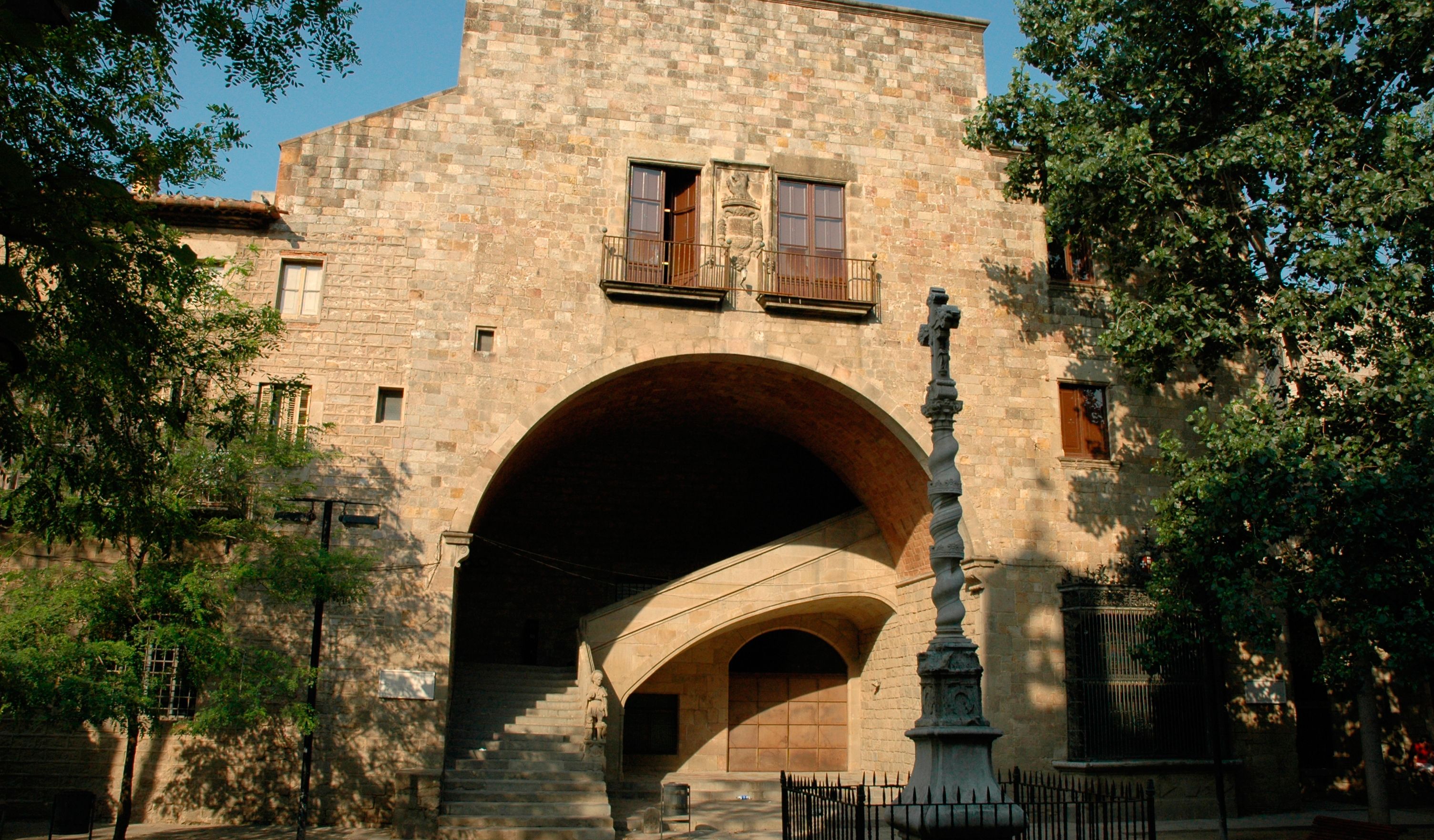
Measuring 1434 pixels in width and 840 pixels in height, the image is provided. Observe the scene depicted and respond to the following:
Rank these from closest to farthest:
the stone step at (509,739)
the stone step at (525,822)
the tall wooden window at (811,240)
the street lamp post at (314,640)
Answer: the street lamp post at (314,640)
the stone step at (525,822)
the stone step at (509,739)
the tall wooden window at (811,240)

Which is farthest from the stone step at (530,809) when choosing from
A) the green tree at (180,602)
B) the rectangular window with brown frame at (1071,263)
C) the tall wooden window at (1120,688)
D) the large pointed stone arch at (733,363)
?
the rectangular window with brown frame at (1071,263)

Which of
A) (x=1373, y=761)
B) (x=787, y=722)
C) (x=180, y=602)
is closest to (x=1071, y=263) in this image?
(x=1373, y=761)

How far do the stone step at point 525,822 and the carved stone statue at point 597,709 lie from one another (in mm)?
1853

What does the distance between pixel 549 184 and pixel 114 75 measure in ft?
32.4

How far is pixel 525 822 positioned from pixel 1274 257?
44.8 feet

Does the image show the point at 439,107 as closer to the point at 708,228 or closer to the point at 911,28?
the point at 708,228

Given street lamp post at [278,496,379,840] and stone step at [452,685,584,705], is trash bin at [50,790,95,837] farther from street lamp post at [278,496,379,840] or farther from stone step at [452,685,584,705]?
stone step at [452,685,584,705]

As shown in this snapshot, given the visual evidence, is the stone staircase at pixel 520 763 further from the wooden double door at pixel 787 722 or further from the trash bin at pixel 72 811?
the wooden double door at pixel 787 722

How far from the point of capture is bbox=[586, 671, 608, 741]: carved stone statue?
54.9 ft

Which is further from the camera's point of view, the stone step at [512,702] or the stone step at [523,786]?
the stone step at [512,702]

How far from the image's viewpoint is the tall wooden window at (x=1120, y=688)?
57.7 ft

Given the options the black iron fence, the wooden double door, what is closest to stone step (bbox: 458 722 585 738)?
the black iron fence

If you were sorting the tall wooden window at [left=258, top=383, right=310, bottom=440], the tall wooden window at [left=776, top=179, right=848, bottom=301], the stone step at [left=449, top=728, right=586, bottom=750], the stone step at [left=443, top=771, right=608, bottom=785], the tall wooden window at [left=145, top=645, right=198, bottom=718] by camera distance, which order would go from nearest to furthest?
the stone step at [left=443, top=771, right=608, bottom=785], the tall wooden window at [left=258, top=383, right=310, bottom=440], the tall wooden window at [left=145, top=645, right=198, bottom=718], the stone step at [left=449, top=728, right=586, bottom=750], the tall wooden window at [left=776, top=179, right=848, bottom=301]

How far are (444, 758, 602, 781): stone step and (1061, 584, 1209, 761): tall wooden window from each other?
7.95 metres
